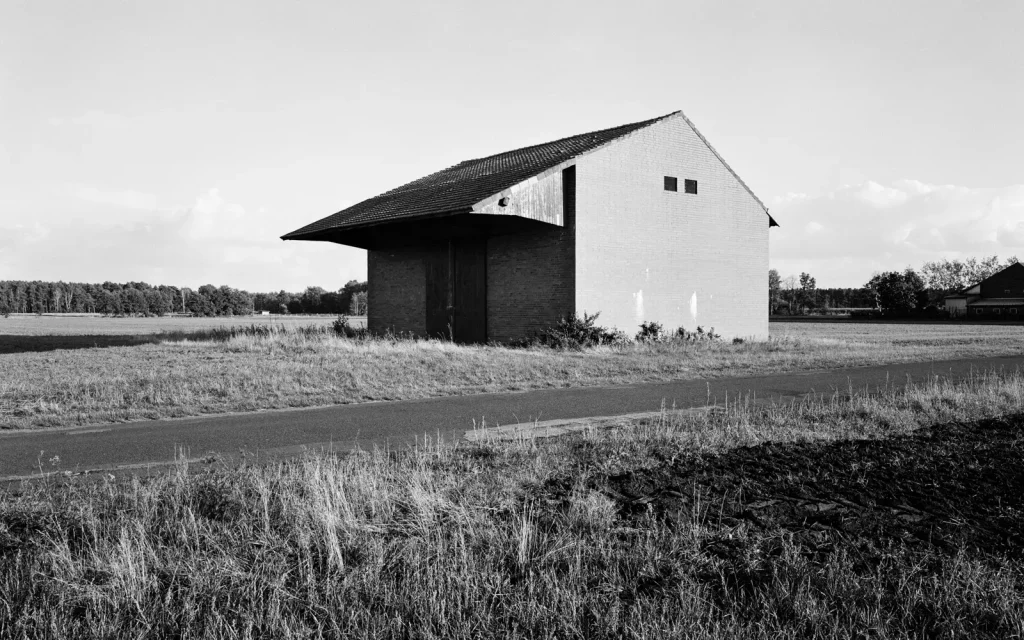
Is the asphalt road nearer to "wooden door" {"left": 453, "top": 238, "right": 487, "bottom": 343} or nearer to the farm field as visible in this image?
"wooden door" {"left": 453, "top": 238, "right": 487, "bottom": 343}

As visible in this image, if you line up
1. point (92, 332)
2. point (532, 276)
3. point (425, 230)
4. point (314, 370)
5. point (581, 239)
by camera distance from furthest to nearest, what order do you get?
point (92, 332), point (425, 230), point (532, 276), point (581, 239), point (314, 370)

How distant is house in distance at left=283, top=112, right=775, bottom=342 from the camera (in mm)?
22438

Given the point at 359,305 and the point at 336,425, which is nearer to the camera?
the point at 336,425

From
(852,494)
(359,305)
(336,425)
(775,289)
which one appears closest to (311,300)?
(359,305)

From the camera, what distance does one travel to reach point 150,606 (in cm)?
395

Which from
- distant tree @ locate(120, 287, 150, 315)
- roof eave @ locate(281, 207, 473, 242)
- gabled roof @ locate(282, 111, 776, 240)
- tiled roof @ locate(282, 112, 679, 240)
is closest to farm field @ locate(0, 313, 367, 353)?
roof eave @ locate(281, 207, 473, 242)

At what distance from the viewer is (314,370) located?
15008mm

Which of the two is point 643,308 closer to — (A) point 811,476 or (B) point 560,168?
(B) point 560,168

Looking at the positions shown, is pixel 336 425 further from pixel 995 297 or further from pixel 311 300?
pixel 311 300

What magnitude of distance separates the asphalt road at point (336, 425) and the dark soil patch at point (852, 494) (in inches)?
121

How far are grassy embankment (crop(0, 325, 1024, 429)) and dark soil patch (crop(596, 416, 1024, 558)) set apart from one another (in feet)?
23.3

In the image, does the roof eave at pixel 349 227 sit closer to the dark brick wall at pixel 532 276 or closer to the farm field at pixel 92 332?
the dark brick wall at pixel 532 276

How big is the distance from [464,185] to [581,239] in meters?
4.99

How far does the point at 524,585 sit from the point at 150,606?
1999 millimetres
